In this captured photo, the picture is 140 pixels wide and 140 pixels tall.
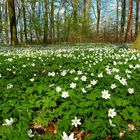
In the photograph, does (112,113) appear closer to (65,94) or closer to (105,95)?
(105,95)

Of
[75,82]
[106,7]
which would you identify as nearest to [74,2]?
[106,7]

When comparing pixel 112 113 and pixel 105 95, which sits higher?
pixel 105 95

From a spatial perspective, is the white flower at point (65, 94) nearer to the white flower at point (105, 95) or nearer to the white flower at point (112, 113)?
the white flower at point (105, 95)

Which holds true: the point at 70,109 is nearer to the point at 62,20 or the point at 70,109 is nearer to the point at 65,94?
the point at 65,94

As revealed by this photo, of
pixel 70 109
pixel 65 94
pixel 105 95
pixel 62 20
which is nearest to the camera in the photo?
pixel 70 109

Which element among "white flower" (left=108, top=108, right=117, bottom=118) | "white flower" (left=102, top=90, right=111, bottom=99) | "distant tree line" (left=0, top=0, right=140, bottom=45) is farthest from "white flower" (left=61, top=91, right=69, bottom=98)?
"distant tree line" (left=0, top=0, right=140, bottom=45)

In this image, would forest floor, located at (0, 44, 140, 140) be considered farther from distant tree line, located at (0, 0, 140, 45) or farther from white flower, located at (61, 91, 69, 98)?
distant tree line, located at (0, 0, 140, 45)

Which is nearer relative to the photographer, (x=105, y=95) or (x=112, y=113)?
(x=112, y=113)

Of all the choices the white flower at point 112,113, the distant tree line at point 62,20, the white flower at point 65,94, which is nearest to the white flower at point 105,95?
the white flower at point 112,113

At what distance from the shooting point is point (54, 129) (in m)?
4.79

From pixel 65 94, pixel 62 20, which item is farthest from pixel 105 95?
pixel 62 20

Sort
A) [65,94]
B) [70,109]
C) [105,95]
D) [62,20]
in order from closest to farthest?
[70,109], [105,95], [65,94], [62,20]

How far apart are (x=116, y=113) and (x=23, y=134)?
1573 mm

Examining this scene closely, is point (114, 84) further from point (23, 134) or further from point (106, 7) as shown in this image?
point (106, 7)
